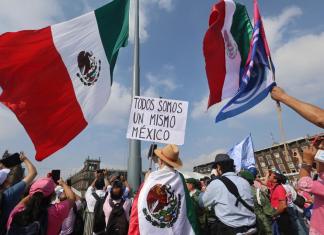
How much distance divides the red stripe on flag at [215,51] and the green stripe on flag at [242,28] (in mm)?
359

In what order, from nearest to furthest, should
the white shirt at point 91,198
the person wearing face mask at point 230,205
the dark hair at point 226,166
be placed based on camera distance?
the person wearing face mask at point 230,205
the dark hair at point 226,166
the white shirt at point 91,198

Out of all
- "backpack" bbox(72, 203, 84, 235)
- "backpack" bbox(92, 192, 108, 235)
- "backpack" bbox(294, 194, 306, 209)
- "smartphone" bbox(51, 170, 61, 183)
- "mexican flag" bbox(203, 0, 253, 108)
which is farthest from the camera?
"backpack" bbox(294, 194, 306, 209)

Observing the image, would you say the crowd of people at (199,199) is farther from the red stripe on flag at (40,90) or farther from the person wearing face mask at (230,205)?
the red stripe on flag at (40,90)

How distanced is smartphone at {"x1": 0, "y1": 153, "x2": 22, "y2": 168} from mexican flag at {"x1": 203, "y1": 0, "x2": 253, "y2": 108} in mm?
3611

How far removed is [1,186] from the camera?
→ 143 inches

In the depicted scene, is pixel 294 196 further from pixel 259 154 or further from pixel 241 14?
pixel 259 154

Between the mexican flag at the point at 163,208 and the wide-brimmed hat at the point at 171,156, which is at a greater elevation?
the wide-brimmed hat at the point at 171,156

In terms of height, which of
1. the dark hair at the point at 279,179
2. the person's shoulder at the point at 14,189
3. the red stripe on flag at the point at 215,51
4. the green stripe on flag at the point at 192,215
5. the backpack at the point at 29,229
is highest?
the red stripe on flag at the point at 215,51

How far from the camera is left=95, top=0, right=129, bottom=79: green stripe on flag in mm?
7277

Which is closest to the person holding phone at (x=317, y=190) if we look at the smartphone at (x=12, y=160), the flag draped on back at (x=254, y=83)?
the flag draped on back at (x=254, y=83)

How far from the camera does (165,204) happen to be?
153 inches

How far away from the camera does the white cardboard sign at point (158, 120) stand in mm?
5305

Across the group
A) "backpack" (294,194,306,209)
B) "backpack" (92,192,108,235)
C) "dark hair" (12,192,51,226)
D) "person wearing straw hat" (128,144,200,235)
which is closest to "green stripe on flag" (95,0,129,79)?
"backpack" (92,192,108,235)

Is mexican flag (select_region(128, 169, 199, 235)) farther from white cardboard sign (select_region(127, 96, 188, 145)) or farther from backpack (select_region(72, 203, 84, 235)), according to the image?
backpack (select_region(72, 203, 84, 235))
